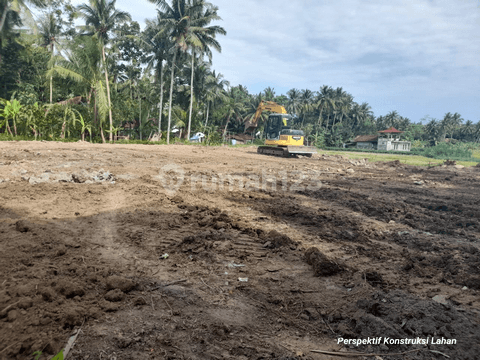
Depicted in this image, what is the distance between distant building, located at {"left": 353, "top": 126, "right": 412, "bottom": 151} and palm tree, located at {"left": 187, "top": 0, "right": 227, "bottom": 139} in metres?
42.8

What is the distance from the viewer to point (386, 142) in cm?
5931

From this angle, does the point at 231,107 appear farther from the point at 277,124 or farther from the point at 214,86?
the point at 277,124

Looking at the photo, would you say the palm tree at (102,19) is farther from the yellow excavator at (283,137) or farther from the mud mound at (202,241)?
the mud mound at (202,241)

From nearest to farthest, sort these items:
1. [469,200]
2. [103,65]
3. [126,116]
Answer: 1. [469,200]
2. [103,65]
3. [126,116]

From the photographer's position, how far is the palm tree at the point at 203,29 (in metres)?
26.6

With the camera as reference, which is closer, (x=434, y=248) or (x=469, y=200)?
(x=434, y=248)

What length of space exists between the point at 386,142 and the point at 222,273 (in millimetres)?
62962

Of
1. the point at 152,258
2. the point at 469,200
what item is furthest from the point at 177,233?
the point at 469,200

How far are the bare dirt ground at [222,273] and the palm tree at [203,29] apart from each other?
2251 cm

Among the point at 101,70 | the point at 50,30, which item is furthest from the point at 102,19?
the point at 50,30

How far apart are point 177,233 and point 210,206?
6.20ft

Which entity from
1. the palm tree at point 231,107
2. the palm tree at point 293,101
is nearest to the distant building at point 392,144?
the palm tree at point 293,101

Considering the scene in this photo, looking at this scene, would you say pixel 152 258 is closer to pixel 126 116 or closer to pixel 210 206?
pixel 210 206

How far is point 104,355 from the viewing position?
2.29m
